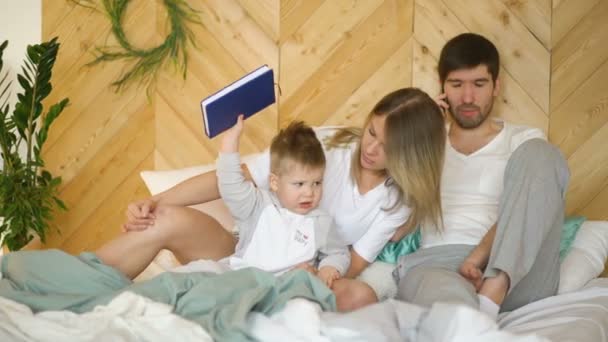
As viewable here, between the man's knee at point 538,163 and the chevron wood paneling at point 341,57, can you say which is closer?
the man's knee at point 538,163

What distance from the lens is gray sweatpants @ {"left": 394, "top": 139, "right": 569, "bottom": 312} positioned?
2053 mm

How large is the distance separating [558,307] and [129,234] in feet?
3.73

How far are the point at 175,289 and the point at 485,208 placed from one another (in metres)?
1.11

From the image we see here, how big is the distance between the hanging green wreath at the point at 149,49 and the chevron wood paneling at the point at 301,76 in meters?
0.03

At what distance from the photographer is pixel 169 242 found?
7.16ft

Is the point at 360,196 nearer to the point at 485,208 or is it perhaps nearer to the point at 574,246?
the point at 485,208

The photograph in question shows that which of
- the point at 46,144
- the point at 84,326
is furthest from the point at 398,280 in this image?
the point at 46,144

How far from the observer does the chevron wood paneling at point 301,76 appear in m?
2.88

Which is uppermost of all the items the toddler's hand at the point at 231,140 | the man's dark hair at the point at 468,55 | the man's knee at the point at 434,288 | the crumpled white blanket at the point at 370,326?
the man's dark hair at the point at 468,55

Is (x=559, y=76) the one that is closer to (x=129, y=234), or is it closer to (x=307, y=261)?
(x=307, y=261)

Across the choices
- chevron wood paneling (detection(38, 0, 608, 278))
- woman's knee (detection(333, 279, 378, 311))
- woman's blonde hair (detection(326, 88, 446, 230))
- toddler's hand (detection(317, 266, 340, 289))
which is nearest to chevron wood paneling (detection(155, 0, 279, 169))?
chevron wood paneling (detection(38, 0, 608, 278))

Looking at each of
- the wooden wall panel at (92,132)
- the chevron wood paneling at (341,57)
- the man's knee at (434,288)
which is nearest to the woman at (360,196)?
the man's knee at (434,288)

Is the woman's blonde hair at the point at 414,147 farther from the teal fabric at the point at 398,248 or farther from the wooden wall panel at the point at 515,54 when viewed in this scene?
the wooden wall panel at the point at 515,54

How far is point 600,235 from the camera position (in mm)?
2521
